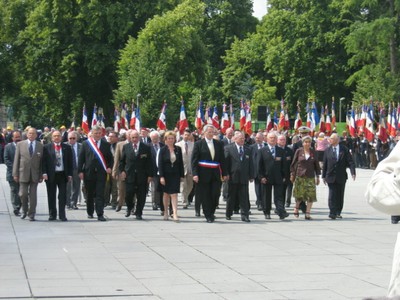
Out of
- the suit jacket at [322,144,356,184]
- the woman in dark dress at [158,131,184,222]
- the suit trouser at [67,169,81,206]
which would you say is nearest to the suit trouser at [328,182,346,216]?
the suit jacket at [322,144,356,184]

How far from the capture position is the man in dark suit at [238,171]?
1769 cm

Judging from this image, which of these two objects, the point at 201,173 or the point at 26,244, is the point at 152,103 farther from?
the point at 26,244

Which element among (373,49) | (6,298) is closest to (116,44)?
(373,49)

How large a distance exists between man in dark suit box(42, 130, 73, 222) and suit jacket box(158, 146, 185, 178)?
1846 millimetres

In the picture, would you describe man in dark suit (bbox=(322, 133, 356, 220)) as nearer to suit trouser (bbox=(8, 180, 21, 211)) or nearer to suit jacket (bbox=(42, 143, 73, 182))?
suit jacket (bbox=(42, 143, 73, 182))

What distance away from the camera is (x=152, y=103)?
132ft

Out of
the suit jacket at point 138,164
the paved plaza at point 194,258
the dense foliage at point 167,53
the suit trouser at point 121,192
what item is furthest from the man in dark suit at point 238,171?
the dense foliage at point 167,53

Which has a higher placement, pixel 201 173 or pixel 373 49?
pixel 373 49

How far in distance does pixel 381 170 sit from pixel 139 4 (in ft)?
176

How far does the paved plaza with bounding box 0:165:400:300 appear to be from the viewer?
915cm

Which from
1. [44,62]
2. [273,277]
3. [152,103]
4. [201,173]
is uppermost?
[44,62]

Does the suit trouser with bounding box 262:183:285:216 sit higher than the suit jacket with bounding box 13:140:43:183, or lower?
lower

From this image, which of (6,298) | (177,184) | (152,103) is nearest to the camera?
(6,298)

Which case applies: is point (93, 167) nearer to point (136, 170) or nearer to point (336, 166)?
point (136, 170)
